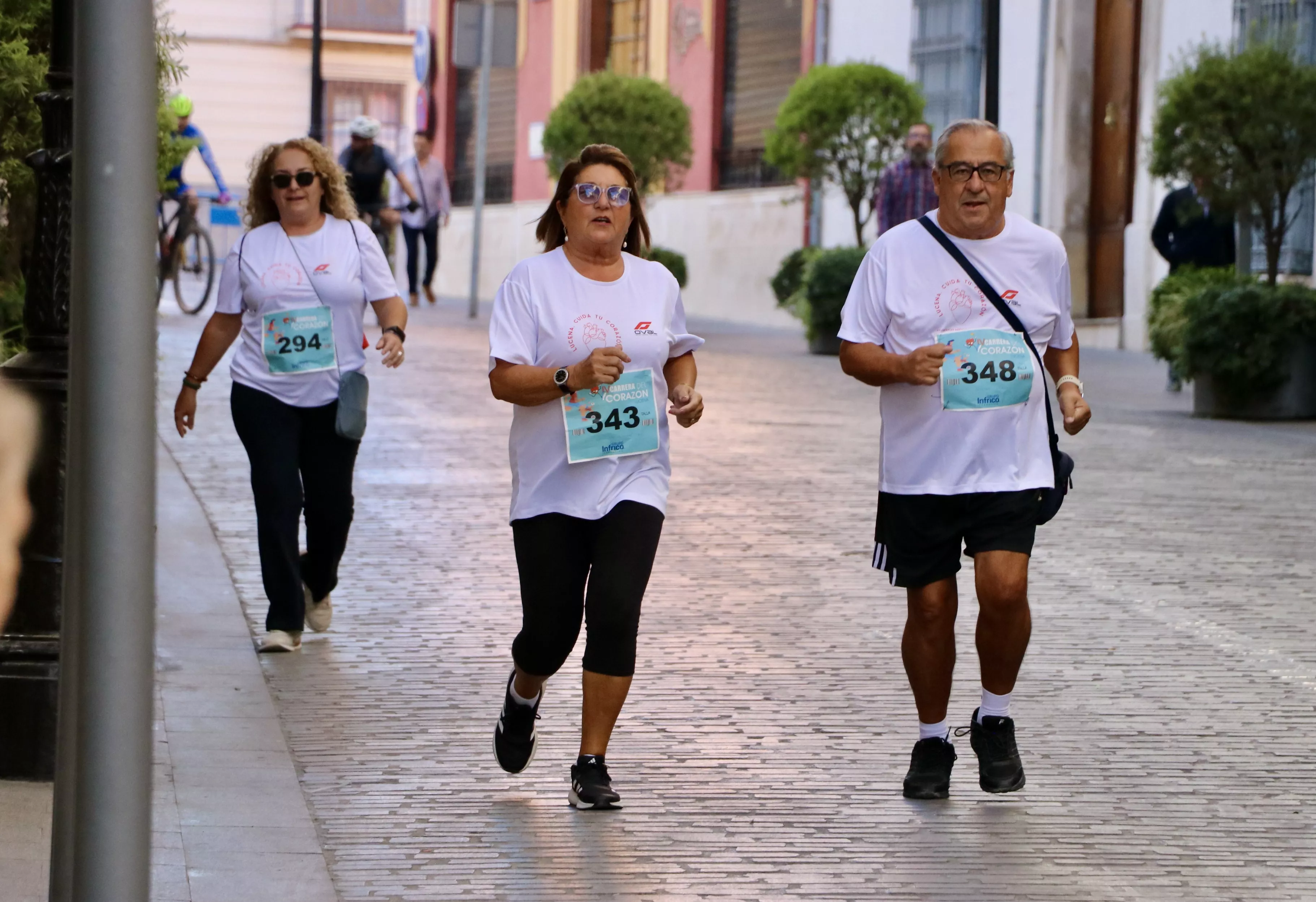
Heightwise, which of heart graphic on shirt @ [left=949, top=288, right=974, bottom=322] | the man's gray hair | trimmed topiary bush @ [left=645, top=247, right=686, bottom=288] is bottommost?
heart graphic on shirt @ [left=949, top=288, right=974, bottom=322]

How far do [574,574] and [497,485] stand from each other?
17.6 ft

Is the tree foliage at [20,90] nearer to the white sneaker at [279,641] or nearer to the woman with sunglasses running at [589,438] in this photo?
the white sneaker at [279,641]

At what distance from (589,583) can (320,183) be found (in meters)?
2.45

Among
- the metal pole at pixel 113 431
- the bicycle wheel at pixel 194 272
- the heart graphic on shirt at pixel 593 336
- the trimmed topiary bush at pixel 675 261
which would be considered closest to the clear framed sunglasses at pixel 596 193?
the heart graphic on shirt at pixel 593 336

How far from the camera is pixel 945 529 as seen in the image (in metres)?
5.57

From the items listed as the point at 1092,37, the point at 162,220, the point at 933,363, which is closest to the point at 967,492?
the point at 933,363

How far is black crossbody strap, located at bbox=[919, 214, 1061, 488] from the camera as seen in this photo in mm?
5477

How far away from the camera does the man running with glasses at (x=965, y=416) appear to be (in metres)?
5.47

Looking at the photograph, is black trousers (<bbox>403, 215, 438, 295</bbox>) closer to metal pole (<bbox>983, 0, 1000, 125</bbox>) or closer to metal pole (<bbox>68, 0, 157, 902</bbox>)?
metal pole (<bbox>983, 0, 1000, 125</bbox>)

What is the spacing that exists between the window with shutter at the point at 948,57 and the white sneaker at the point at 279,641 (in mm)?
18363

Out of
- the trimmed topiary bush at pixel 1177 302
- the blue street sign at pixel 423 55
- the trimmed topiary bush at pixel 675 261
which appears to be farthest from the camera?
the blue street sign at pixel 423 55

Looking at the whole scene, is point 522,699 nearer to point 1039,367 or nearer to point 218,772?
point 218,772

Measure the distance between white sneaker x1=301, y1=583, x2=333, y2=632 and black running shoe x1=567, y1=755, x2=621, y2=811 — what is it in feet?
7.61

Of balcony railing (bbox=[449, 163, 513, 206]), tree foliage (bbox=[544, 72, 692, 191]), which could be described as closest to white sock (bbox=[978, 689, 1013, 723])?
tree foliage (bbox=[544, 72, 692, 191])
